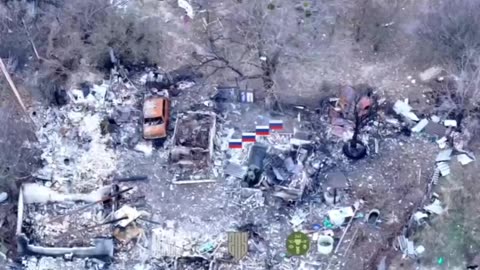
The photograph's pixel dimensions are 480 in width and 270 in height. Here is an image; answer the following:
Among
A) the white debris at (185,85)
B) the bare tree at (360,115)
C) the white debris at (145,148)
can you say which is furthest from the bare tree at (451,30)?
the white debris at (145,148)

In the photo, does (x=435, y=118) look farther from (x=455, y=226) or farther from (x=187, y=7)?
(x=187, y=7)

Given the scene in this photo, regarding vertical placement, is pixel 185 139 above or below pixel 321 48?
below

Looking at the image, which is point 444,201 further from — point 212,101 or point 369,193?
point 212,101

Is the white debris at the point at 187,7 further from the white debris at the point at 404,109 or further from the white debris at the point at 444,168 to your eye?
the white debris at the point at 444,168

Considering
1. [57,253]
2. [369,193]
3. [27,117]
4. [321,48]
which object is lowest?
[57,253]

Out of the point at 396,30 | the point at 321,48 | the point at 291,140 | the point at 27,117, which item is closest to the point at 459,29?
the point at 396,30

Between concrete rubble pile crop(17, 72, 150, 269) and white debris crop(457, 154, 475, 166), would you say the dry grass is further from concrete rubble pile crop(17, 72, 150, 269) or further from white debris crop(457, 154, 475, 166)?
concrete rubble pile crop(17, 72, 150, 269)
